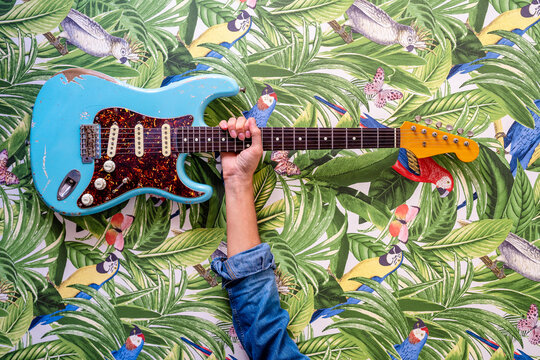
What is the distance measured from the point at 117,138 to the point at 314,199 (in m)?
0.71

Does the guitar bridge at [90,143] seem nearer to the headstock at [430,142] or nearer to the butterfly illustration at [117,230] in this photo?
the butterfly illustration at [117,230]

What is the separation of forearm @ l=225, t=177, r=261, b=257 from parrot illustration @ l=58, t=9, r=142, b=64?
0.62 m

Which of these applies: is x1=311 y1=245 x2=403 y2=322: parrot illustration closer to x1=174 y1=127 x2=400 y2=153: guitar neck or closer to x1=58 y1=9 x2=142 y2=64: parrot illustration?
x1=174 y1=127 x2=400 y2=153: guitar neck

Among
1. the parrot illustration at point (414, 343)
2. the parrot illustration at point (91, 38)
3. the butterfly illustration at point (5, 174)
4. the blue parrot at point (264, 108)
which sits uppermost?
the parrot illustration at point (91, 38)

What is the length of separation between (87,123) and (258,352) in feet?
3.04

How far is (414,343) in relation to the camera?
1.50 meters

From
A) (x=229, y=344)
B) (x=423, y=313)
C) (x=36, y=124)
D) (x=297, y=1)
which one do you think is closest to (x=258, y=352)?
(x=229, y=344)

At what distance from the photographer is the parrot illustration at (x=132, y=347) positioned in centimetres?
147

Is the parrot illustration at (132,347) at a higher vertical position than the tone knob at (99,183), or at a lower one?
lower

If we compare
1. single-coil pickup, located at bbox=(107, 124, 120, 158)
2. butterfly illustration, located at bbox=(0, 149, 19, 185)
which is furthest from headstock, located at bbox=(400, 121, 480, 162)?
butterfly illustration, located at bbox=(0, 149, 19, 185)

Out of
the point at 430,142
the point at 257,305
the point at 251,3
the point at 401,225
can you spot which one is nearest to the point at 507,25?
the point at 430,142

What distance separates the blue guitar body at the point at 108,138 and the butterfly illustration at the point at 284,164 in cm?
29

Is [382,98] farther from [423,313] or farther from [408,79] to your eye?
[423,313]

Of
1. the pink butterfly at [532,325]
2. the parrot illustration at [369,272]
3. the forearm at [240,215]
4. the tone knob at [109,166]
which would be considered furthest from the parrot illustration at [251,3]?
the pink butterfly at [532,325]
